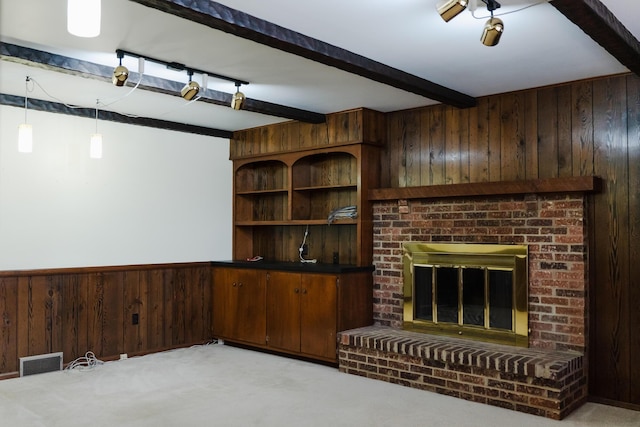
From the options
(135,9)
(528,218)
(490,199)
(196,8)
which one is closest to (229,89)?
(135,9)

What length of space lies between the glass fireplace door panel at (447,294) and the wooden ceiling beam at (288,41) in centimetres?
151

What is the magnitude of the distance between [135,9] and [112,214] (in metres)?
3.01

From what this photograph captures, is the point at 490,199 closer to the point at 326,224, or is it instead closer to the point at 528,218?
the point at 528,218

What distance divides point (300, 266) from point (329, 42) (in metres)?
2.60

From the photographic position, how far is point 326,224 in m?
5.68

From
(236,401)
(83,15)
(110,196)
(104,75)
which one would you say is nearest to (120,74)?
(104,75)

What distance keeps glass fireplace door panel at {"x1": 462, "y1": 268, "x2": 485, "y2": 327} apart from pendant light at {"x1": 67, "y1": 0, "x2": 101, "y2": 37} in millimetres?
3665

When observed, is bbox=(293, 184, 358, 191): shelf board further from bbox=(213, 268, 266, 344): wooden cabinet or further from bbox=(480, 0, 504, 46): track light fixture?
bbox=(480, 0, 504, 46): track light fixture

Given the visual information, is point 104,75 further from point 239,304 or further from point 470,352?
point 470,352

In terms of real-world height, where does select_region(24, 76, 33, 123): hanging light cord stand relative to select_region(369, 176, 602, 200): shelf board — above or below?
above

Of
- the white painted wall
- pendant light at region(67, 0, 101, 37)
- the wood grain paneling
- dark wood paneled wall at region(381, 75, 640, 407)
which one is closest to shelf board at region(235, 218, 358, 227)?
the white painted wall

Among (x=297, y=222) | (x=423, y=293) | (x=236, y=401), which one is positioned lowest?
(x=236, y=401)

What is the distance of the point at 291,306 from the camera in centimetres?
544

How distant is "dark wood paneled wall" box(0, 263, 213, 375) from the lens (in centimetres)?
486
